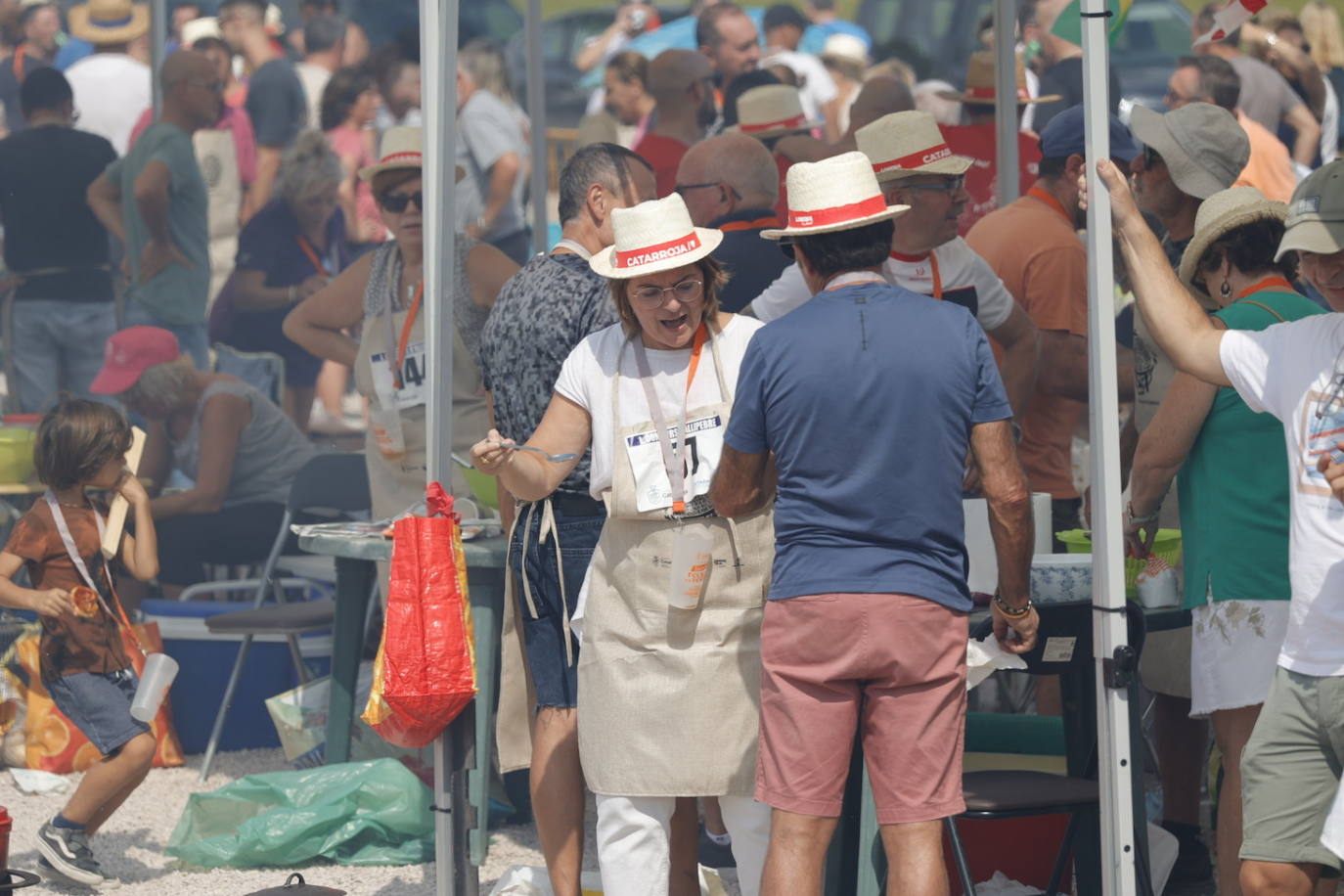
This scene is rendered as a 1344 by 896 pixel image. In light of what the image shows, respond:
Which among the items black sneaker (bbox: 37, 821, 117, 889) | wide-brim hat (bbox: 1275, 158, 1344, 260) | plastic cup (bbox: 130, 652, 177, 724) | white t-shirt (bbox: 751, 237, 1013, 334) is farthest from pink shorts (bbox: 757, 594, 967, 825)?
black sneaker (bbox: 37, 821, 117, 889)

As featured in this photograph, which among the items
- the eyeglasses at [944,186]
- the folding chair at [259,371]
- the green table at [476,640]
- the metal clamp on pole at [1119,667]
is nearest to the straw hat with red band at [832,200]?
the metal clamp on pole at [1119,667]

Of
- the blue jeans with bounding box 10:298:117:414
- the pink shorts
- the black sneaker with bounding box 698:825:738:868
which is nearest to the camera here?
the pink shorts

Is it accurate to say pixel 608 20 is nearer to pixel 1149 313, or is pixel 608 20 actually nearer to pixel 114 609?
pixel 114 609

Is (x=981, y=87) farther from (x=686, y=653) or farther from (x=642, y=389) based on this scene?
(x=686, y=653)

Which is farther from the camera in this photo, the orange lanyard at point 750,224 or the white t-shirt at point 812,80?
the white t-shirt at point 812,80

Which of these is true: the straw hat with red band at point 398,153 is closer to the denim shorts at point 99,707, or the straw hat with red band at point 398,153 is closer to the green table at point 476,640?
the green table at point 476,640

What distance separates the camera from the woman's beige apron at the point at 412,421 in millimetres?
5445

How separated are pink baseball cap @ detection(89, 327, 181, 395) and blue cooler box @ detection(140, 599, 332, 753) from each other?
1713 millimetres

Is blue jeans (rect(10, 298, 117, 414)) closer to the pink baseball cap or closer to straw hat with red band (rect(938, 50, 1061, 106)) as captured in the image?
the pink baseball cap

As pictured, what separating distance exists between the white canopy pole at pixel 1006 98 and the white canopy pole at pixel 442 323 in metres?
2.65

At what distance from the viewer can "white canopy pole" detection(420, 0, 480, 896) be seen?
13.4ft

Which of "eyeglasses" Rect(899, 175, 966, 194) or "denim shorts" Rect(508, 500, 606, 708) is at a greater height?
"eyeglasses" Rect(899, 175, 966, 194)

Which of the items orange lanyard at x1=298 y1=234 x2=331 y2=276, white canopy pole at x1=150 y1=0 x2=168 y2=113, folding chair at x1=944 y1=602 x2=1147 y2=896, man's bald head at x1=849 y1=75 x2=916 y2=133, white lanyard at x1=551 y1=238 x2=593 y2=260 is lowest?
folding chair at x1=944 y1=602 x2=1147 y2=896

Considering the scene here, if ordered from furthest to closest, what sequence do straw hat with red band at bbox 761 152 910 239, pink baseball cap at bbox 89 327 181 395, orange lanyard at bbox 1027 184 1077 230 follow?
1. pink baseball cap at bbox 89 327 181 395
2. orange lanyard at bbox 1027 184 1077 230
3. straw hat with red band at bbox 761 152 910 239
